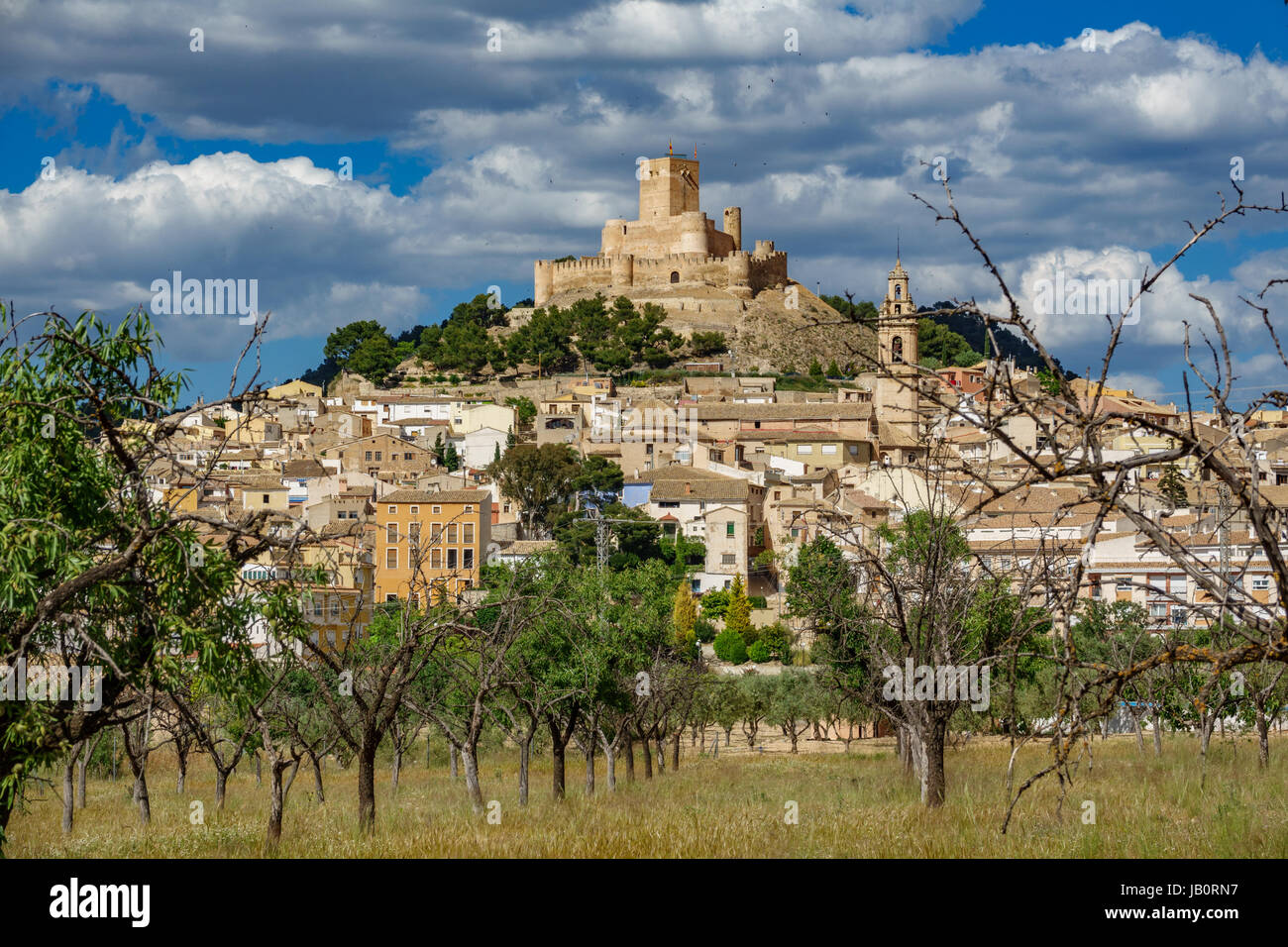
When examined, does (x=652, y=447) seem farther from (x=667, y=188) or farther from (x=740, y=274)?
(x=667, y=188)

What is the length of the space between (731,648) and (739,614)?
9.84 feet

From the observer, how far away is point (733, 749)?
45562 mm

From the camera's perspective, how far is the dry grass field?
11.3 meters

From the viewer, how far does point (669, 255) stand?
433ft

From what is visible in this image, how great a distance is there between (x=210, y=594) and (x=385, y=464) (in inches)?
3052

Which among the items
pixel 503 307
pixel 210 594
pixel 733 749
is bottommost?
pixel 733 749

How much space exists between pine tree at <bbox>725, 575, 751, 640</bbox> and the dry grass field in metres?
28.5

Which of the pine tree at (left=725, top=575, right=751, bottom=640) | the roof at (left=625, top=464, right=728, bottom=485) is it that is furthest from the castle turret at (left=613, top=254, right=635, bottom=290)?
the pine tree at (left=725, top=575, right=751, bottom=640)

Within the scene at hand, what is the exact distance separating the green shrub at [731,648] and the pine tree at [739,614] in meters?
0.98

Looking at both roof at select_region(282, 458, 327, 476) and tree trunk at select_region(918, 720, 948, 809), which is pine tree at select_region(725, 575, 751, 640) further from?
tree trunk at select_region(918, 720, 948, 809)

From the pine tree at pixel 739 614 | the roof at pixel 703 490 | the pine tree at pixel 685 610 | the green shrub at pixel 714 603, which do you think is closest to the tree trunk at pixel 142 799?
the pine tree at pixel 685 610

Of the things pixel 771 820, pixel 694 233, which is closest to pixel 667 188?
pixel 694 233
